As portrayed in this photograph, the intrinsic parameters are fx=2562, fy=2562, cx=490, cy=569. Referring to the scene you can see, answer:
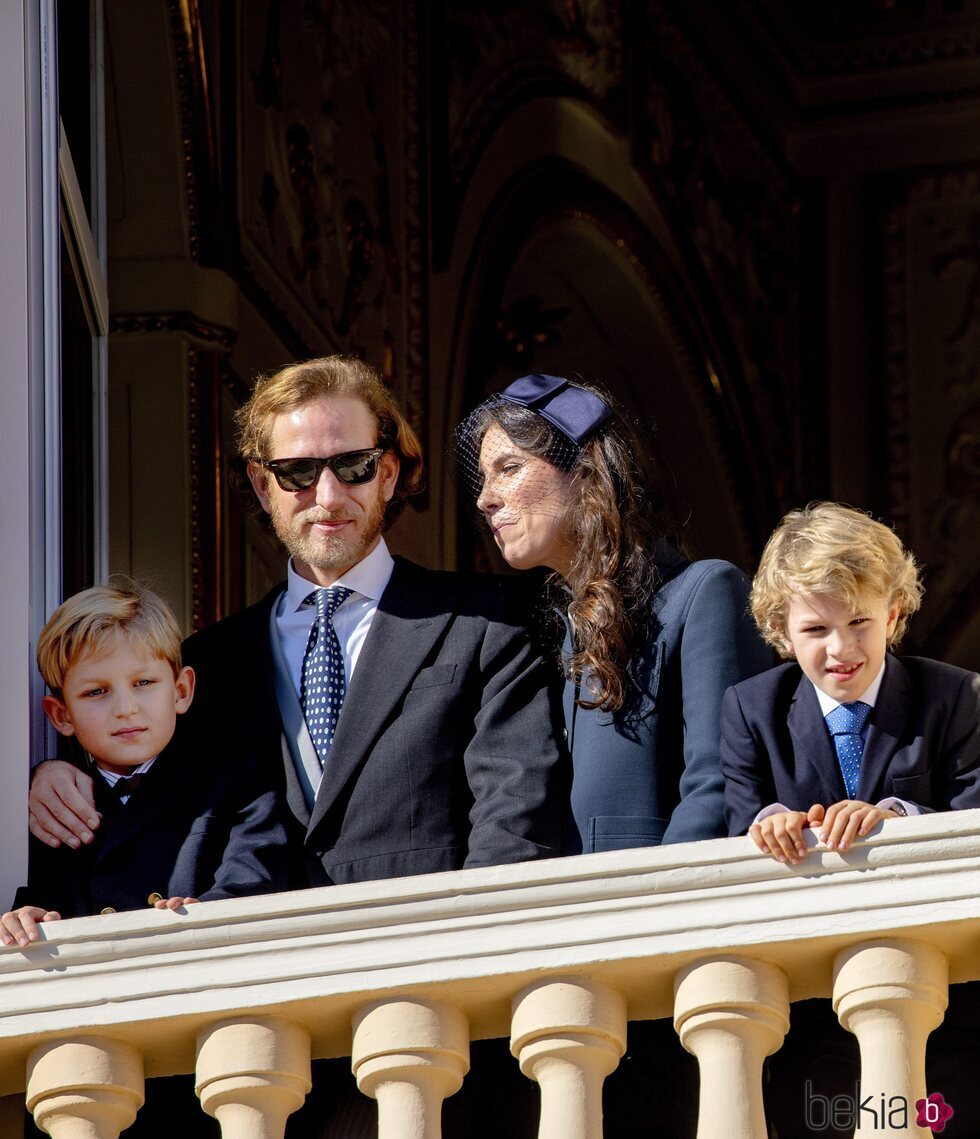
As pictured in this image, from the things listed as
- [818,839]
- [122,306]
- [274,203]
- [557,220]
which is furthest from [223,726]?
[557,220]

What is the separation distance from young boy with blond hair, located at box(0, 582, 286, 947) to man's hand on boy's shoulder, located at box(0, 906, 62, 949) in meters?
0.18

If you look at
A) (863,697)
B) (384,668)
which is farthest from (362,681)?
(863,697)

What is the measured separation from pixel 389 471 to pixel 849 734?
880 millimetres

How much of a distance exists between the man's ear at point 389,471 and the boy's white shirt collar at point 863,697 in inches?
30.8

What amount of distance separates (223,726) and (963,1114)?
1.20 m

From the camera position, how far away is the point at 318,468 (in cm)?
386

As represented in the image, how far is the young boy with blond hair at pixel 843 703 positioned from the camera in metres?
3.42

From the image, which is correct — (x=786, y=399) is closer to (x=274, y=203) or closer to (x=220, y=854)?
(x=274, y=203)

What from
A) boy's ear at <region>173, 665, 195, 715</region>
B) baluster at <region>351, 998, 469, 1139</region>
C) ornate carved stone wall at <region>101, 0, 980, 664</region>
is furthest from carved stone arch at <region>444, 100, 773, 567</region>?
baluster at <region>351, 998, 469, 1139</region>

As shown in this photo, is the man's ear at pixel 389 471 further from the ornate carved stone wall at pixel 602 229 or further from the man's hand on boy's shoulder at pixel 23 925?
the ornate carved stone wall at pixel 602 229

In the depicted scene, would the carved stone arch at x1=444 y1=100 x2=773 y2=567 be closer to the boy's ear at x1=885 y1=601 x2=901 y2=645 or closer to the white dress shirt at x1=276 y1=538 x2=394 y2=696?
the white dress shirt at x1=276 y1=538 x2=394 y2=696

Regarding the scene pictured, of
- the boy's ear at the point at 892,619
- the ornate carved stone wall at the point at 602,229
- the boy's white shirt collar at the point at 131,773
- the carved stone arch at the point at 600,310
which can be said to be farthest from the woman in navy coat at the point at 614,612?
the carved stone arch at the point at 600,310

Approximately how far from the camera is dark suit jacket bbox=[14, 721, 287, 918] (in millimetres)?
3584

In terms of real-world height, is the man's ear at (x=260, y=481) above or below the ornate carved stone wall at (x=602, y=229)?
below
